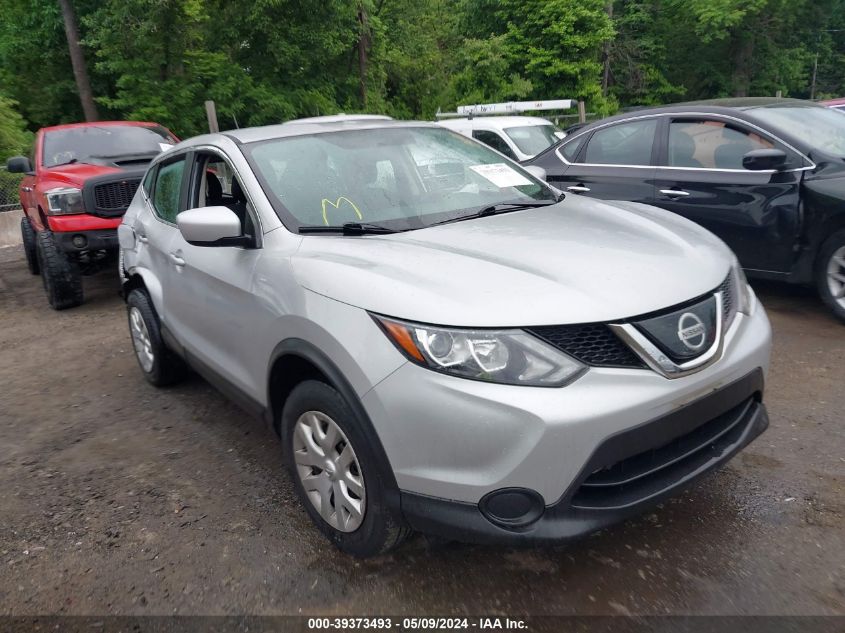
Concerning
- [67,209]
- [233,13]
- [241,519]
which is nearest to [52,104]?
[233,13]

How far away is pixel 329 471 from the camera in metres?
2.60

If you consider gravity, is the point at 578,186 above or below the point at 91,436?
above

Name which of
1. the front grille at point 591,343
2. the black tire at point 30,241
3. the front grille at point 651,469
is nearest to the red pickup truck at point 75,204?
the black tire at point 30,241

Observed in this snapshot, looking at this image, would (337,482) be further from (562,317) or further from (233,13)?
(233,13)

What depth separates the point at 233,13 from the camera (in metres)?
17.7

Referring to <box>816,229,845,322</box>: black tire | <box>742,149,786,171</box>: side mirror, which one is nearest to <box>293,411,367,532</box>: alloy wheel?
<box>742,149,786,171</box>: side mirror

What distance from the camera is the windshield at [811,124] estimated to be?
5.13 metres

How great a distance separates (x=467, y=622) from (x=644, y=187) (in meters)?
4.35

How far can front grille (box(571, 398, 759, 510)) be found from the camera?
7.27 ft

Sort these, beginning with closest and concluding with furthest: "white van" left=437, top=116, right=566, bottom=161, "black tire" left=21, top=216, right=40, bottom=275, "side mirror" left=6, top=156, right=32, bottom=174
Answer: "side mirror" left=6, top=156, right=32, bottom=174
"black tire" left=21, top=216, right=40, bottom=275
"white van" left=437, top=116, right=566, bottom=161

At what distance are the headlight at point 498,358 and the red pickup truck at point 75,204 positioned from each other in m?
5.76

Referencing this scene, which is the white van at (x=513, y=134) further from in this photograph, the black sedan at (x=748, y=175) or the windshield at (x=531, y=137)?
the black sedan at (x=748, y=175)

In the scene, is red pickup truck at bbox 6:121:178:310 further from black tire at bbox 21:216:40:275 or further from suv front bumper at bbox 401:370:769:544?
suv front bumper at bbox 401:370:769:544

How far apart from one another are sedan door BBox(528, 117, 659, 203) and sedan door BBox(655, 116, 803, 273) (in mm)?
142
